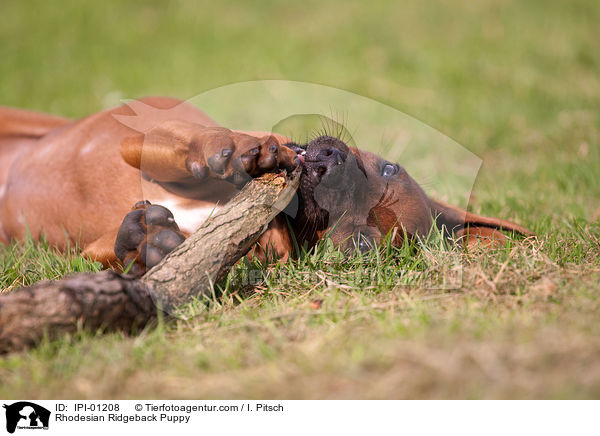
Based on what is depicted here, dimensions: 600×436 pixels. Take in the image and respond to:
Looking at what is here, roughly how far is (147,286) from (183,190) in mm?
853

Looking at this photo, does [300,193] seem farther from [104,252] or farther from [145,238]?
[104,252]

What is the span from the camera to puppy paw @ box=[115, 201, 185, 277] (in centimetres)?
254

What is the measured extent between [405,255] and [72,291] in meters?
1.52

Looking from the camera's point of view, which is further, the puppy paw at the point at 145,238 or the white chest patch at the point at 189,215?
the white chest patch at the point at 189,215

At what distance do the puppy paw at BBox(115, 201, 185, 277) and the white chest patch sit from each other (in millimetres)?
356

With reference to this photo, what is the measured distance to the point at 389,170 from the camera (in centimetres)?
319

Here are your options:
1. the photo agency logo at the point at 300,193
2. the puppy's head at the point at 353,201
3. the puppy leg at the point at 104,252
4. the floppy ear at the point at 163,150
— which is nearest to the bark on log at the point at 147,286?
the photo agency logo at the point at 300,193

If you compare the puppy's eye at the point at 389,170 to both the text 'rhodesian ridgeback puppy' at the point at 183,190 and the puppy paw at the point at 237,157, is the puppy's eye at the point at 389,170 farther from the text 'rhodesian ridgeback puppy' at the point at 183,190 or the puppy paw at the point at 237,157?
the puppy paw at the point at 237,157

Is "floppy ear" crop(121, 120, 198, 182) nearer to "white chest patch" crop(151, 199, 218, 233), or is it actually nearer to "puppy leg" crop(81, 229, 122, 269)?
"white chest patch" crop(151, 199, 218, 233)

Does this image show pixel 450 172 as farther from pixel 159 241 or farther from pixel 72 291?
pixel 72 291

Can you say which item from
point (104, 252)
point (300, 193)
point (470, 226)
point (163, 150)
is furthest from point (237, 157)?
point (470, 226)

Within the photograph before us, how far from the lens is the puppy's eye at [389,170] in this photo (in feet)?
10.4
